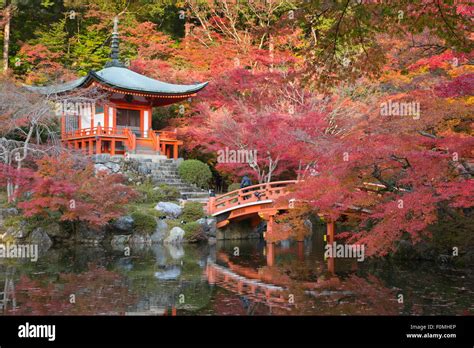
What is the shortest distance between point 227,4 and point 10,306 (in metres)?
21.2

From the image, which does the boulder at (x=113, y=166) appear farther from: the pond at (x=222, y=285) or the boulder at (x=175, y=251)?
the pond at (x=222, y=285)

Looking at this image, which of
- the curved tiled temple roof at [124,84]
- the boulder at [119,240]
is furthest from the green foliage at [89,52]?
the boulder at [119,240]

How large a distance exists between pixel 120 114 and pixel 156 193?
16.6ft

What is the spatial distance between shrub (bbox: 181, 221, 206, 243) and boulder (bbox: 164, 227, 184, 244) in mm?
150

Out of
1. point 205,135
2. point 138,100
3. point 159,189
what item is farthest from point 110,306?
point 138,100

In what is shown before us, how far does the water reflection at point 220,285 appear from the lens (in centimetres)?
872

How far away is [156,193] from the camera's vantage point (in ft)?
63.6

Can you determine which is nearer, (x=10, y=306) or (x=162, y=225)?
(x=10, y=306)

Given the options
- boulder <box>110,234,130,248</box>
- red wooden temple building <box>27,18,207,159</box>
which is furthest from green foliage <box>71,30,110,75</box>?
boulder <box>110,234,130,248</box>

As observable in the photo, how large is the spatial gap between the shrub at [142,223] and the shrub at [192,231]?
3.14ft

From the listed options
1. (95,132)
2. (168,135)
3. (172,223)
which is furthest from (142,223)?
(168,135)
